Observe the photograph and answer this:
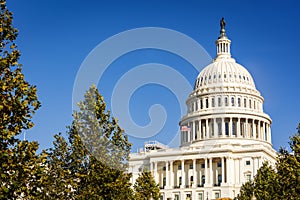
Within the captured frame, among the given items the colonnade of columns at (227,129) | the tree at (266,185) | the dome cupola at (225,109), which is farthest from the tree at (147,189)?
the colonnade of columns at (227,129)

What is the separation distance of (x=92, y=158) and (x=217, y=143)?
111 m

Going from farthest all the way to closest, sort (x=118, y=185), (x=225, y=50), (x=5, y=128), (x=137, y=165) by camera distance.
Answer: (x=225, y=50) → (x=137, y=165) → (x=118, y=185) → (x=5, y=128)

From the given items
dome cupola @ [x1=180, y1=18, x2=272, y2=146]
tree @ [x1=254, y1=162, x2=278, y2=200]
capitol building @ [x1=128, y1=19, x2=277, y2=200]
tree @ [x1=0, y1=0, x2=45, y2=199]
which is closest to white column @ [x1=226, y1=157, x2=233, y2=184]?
capitol building @ [x1=128, y1=19, x2=277, y2=200]

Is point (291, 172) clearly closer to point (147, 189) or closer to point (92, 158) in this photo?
point (92, 158)

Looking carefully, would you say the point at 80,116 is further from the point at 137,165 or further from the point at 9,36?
the point at 137,165

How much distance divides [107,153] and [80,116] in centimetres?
395

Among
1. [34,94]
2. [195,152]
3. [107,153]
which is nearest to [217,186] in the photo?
[195,152]

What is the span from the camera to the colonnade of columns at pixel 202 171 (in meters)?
146

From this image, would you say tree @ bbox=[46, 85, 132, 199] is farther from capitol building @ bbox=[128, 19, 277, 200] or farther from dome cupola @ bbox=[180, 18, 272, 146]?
dome cupola @ bbox=[180, 18, 272, 146]

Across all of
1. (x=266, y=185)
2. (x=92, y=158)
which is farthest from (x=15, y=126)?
(x=266, y=185)

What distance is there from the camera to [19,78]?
1210 inches

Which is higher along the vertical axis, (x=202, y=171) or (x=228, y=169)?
(x=202, y=171)

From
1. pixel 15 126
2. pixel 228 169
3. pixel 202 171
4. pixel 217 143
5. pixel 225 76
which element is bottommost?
pixel 15 126

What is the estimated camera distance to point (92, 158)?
48781 mm
